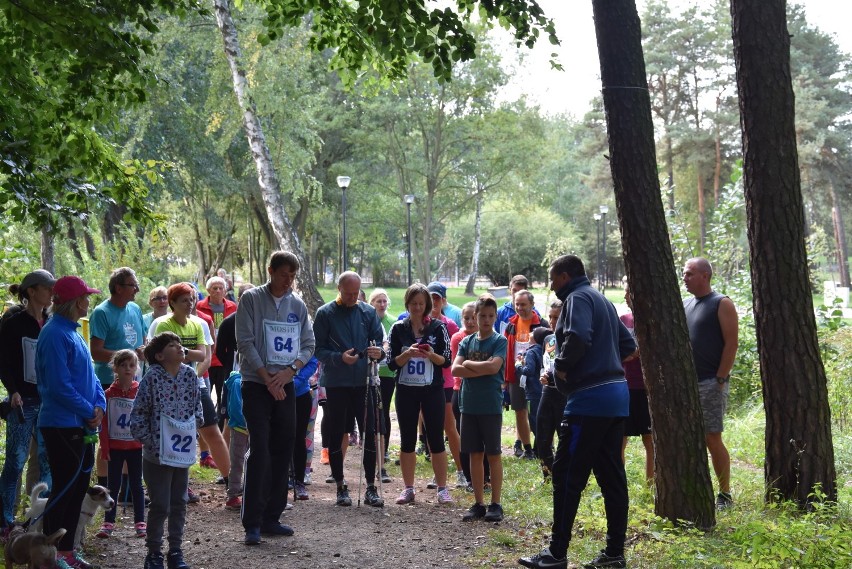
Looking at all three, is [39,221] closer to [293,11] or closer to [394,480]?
[293,11]

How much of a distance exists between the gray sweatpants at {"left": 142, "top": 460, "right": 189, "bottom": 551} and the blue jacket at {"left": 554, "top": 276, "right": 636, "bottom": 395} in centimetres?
266

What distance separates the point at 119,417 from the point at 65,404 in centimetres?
146

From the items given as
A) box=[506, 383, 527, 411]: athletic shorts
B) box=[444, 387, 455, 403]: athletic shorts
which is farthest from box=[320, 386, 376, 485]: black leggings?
box=[506, 383, 527, 411]: athletic shorts

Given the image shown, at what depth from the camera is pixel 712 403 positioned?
296 inches

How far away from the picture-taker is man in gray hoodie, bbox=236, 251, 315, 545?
273 inches

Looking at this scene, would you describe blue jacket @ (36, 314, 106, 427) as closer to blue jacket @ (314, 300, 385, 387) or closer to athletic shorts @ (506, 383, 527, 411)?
blue jacket @ (314, 300, 385, 387)

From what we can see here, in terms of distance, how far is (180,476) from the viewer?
6113 millimetres

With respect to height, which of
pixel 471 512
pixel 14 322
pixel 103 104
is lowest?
pixel 471 512

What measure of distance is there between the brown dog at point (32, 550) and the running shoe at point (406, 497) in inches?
148

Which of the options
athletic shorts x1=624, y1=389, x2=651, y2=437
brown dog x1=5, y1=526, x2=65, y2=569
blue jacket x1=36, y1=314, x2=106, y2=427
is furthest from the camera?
athletic shorts x1=624, y1=389, x2=651, y2=437

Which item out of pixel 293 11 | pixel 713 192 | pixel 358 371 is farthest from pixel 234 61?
pixel 713 192

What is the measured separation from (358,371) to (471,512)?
5.53ft

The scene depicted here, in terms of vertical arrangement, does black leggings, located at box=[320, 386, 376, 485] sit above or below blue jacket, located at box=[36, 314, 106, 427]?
below

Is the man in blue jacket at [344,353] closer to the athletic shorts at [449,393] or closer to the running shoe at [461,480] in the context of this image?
the running shoe at [461,480]
